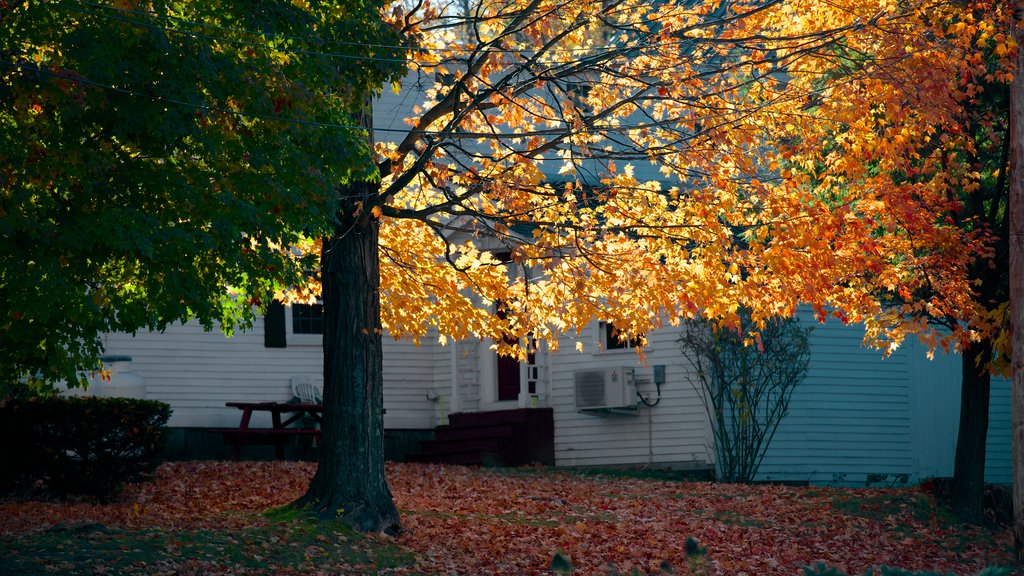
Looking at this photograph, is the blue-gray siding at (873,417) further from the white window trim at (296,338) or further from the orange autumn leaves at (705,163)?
the white window trim at (296,338)

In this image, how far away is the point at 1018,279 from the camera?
13.2 meters

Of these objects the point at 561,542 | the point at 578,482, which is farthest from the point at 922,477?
the point at 561,542

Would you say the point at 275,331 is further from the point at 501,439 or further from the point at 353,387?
the point at 353,387

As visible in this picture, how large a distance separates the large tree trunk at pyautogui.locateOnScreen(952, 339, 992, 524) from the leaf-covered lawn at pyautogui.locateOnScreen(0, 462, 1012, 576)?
0.34m

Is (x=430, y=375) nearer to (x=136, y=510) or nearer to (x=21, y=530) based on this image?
(x=136, y=510)

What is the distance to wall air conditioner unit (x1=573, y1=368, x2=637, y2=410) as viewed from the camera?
20438 mm

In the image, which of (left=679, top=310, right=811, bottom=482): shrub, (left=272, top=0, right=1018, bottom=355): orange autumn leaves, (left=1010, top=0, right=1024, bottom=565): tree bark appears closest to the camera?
(left=272, top=0, right=1018, bottom=355): orange autumn leaves

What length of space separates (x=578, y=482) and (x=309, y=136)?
9.45 metres

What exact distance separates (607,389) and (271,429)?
5.64 meters

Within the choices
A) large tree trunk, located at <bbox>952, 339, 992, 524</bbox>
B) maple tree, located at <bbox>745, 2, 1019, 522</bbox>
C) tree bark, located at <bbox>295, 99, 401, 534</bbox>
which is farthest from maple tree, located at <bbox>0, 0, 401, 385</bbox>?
large tree trunk, located at <bbox>952, 339, 992, 524</bbox>

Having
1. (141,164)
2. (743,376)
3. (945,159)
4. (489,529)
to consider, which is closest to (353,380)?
(489,529)

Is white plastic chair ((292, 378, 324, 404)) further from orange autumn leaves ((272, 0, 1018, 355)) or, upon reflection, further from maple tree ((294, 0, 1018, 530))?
maple tree ((294, 0, 1018, 530))

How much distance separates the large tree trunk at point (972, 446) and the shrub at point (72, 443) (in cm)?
1038

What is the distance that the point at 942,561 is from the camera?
45.8ft
